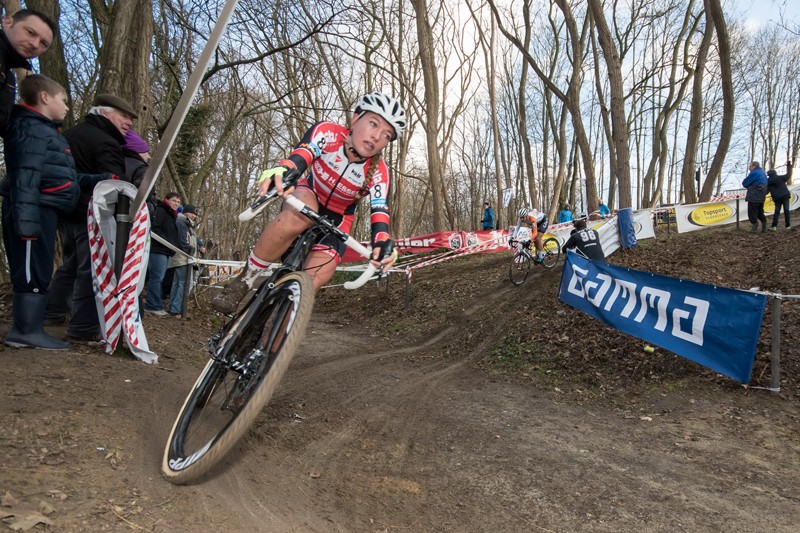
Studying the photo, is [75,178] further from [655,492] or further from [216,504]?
[655,492]

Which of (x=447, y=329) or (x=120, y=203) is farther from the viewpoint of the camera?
(x=447, y=329)

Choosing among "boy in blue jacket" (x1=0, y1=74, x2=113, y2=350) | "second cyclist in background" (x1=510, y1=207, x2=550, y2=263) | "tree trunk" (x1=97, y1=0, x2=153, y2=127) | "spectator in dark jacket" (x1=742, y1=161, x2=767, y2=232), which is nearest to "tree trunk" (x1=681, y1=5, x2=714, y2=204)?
"spectator in dark jacket" (x1=742, y1=161, x2=767, y2=232)

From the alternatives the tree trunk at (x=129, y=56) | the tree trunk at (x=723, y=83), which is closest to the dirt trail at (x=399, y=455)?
the tree trunk at (x=129, y=56)

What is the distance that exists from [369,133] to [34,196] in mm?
2818

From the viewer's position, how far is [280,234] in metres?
3.62

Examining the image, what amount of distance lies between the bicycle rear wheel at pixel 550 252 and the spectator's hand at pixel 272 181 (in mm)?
11649

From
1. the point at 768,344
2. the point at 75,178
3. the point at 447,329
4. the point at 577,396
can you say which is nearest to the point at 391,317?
the point at 447,329

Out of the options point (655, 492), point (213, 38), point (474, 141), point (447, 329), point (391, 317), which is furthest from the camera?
point (474, 141)

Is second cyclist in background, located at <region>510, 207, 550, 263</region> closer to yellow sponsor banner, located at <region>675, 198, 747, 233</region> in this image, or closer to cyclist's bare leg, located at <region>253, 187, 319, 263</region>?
yellow sponsor banner, located at <region>675, 198, 747, 233</region>

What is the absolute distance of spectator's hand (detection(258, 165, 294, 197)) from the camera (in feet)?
10.2

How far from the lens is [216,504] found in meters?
2.39

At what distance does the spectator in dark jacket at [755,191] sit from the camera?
13891 millimetres

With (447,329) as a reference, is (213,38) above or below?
above

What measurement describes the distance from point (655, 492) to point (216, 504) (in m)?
2.98
